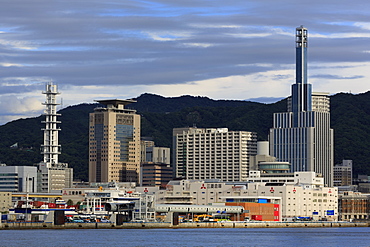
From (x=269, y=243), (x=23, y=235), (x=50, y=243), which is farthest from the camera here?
(x=23, y=235)

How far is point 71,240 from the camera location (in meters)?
171

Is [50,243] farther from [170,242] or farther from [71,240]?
[170,242]

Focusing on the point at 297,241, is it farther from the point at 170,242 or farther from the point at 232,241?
the point at 170,242

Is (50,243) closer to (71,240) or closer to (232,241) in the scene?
(71,240)

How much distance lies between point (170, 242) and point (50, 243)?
77.9ft

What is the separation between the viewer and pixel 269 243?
173625mm

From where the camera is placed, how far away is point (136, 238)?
181625 mm

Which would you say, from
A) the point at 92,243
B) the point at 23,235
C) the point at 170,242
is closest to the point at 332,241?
the point at 170,242

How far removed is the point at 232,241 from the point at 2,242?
46514 millimetres

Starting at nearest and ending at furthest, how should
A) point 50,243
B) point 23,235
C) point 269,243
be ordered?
1. point 50,243
2. point 269,243
3. point 23,235

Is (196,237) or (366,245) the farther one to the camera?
(196,237)

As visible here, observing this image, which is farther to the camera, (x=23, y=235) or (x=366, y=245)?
(x=23, y=235)

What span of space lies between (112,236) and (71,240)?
20278 mm

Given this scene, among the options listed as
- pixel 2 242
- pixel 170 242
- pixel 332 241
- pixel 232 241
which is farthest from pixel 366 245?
pixel 2 242
